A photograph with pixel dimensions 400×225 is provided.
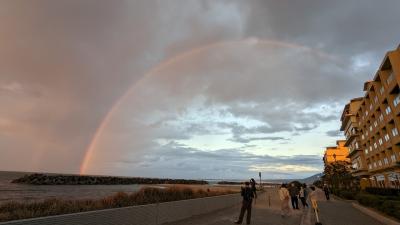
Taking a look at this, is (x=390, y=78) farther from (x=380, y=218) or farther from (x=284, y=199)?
(x=284, y=199)

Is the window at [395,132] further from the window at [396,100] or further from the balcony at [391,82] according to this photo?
the balcony at [391,82]

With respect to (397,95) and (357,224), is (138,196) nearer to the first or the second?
(357,224)

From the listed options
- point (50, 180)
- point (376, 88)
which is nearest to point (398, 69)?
point (376, 88)

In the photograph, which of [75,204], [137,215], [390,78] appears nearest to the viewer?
[137,215]

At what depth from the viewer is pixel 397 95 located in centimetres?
4209

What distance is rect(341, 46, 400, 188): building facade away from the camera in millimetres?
42344

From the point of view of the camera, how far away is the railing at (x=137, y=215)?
8477 millimetres

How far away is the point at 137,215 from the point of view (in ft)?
38.0

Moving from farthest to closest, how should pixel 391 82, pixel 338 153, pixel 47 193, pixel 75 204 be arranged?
pixel 338 153 < pixel 47 193 < pixel 391 82 < pixel 75 204

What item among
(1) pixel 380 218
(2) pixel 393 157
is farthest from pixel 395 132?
(1) pixel 380 218

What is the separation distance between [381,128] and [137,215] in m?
49.6

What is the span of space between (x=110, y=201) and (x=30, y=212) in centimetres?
450

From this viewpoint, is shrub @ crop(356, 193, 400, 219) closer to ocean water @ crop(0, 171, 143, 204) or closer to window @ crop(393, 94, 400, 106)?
window @ crop(393, 94, 400, 106)

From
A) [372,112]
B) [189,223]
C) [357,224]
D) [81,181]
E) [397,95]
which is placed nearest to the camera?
[189,223]
